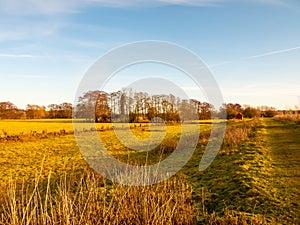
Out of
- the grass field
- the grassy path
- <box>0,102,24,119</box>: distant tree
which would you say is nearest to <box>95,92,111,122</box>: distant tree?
the grass field

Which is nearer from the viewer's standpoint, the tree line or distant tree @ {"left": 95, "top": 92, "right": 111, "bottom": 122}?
the tree line

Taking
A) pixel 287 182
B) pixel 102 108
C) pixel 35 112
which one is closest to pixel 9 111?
pixel 35 112

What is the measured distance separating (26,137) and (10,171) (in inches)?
639

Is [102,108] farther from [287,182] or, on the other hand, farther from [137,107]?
[287,182]

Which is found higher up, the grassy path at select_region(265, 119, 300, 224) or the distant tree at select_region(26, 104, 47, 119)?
the distant tree at select_region(26, 104, 47, 119)

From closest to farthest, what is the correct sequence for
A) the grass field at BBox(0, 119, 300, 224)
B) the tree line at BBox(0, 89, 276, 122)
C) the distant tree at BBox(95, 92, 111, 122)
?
the grass field at BBox(0, 119, 300, 224), the tree line at BBox(0, 89, 276, 122), the distant tree at BBox(95, 92, 111, 122)

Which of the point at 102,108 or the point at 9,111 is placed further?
the point at 9,111

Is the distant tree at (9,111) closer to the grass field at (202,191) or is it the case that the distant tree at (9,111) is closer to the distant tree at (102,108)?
the distant tree at (102,108)

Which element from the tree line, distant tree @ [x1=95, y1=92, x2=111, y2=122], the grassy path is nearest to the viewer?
the grassy path

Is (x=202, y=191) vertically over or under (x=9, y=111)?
under

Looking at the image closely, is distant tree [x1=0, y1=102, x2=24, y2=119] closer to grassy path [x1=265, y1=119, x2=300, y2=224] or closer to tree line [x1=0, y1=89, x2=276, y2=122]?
tree line [x1=0, y1=89, x2=276, y2=122]

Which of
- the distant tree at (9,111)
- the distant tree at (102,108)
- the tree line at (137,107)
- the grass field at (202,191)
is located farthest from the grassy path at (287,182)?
the distant tree at (9,111)

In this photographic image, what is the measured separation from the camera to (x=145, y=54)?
29.3ft

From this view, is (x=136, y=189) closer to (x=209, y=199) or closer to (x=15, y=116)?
(x=209, y=199)
